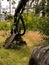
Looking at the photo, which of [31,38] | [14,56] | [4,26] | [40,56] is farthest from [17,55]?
[4,26]

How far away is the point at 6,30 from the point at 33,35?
226 centimetres

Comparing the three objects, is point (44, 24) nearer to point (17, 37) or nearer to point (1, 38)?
point (17, 37)

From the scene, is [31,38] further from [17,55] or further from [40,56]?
[40,56]

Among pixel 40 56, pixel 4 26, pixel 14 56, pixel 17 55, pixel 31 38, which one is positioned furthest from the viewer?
pixel 4 26

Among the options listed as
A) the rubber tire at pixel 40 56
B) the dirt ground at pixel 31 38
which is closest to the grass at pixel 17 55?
the dirt ground at pixel 31 38

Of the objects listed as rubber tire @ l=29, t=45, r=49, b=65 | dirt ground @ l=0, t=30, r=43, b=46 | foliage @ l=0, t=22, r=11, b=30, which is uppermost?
rubber tire @ l=29, t=45, r=49, b=65

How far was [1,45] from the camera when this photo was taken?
11383 mm

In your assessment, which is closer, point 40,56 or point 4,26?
point 40,56

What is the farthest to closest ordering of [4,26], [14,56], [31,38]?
[4,26]
[31,38]
[14,56]

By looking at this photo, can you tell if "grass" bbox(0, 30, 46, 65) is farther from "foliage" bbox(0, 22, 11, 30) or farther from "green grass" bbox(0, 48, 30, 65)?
"foliage" bbox(0, 22, 11, 30)

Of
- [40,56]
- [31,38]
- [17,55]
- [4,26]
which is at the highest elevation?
[40,56]

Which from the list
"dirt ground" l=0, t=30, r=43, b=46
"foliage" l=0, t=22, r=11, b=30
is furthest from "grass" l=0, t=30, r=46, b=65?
"foliage" l=0, t=22, r=11, b=30

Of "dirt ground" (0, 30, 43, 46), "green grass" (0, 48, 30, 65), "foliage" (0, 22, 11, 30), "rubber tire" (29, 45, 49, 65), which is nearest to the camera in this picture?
"rubber tire" (29, 45, 49, 65)

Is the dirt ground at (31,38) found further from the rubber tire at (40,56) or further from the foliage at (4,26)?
the rubber tire at (40,56)
